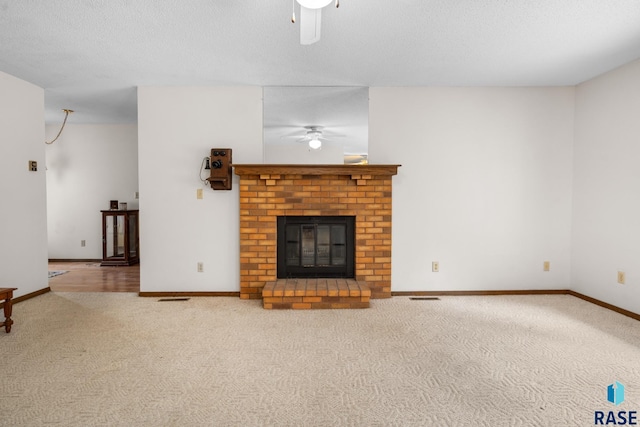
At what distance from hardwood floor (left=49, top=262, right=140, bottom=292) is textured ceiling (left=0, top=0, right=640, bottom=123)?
2.28 m

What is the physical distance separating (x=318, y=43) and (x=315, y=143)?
4.48ft

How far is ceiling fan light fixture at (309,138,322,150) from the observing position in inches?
150

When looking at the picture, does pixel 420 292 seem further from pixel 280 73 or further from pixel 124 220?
pixel 124 220

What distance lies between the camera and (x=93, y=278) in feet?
14.5

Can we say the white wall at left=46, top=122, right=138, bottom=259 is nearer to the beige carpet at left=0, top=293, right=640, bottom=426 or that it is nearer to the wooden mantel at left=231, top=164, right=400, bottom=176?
the beige carpet at left=0, top=293, right=640, bottom=426

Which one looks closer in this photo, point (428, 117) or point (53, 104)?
point (428, 117)

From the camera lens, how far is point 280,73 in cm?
324

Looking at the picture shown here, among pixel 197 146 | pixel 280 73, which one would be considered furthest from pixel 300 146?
pixel 197 146

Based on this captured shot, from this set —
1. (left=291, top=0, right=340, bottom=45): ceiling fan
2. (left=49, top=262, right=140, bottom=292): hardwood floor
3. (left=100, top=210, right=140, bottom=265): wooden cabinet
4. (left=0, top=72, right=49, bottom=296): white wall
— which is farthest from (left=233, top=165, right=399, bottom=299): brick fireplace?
(left=100, top=210, right=140, bottom=265): wooden cabinet

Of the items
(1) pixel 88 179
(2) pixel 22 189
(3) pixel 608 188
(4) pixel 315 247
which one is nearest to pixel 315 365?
(4) pixel 315 247

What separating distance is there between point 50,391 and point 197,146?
248 cm

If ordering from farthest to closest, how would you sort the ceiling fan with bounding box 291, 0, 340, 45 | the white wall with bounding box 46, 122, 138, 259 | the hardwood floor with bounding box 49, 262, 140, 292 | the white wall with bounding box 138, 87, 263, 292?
the white wall with bounding box 46, 122, 138, 259
the hardwood floor with bounding box 49, 262, 140, 292
the white wall with bounding box 138, 87, 263, 292
the ceiling fan with bounding box 291, 0, 340, 45

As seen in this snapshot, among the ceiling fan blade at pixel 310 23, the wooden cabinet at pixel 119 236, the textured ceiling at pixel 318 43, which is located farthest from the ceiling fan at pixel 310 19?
the wooden cabinet at pixel 119 236

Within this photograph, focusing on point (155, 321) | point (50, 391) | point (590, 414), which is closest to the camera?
point (590, 414)
